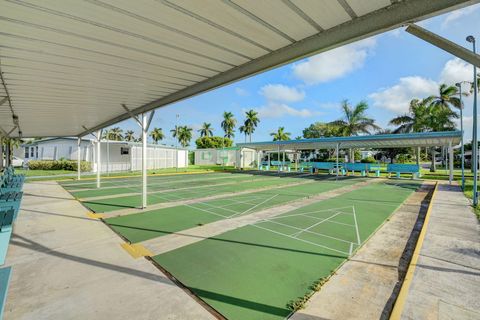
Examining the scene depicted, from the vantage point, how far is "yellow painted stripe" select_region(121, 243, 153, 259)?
493 cm

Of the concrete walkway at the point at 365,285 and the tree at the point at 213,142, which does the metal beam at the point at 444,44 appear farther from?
the tree at the point at 213,142

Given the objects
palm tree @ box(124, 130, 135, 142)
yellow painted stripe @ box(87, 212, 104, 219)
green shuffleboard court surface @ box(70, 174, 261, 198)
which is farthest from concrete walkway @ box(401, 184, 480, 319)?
palm tree @ box(124, 130, 135, 142)

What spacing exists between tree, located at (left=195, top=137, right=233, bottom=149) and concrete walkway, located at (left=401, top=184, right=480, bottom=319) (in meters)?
52.7

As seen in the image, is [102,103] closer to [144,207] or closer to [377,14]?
[144,207]

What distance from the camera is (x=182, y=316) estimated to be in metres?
3.06

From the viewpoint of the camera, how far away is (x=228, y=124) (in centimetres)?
6122

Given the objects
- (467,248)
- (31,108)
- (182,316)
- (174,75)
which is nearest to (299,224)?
(467,248)

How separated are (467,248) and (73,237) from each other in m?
9.36

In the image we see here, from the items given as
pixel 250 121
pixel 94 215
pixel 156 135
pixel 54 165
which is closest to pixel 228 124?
pixel 250 121

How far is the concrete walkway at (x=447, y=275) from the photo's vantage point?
316cm

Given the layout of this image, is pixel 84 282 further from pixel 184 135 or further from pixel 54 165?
pixel 184 135

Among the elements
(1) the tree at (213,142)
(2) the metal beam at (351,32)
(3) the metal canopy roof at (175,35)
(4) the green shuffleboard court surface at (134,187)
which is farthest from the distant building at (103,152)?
(2) the metal beam at (351,32)

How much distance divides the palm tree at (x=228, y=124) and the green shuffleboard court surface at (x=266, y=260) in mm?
54355

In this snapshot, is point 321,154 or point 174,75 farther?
point 321,154
